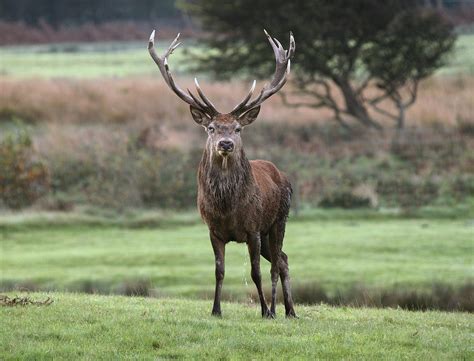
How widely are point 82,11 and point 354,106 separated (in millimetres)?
54684

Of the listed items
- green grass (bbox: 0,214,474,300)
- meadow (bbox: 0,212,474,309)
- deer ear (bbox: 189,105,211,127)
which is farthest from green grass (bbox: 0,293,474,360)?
green grass (bbox: 0,214,474,300)

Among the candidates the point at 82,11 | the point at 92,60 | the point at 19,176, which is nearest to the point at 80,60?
the point at 92,60

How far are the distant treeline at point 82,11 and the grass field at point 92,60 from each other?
6.18 meters

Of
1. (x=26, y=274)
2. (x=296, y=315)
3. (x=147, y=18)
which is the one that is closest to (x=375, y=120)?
(x=26, y=274)

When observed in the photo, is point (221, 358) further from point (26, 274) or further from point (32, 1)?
point (32, 1)

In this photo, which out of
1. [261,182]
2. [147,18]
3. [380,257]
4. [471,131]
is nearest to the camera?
[261,182]

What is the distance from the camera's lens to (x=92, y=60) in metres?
75.9

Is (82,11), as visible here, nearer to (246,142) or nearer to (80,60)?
(80,60)

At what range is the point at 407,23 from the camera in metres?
45.2

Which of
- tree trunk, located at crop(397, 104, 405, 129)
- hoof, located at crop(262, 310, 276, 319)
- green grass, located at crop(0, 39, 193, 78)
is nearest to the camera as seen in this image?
hoof, located at crop(262, 310, 276, 319)

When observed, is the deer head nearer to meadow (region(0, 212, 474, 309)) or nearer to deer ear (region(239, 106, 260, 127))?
deer ear (region(239, 106, 260, 127))

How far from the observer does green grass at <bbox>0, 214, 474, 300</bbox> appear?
24.1m

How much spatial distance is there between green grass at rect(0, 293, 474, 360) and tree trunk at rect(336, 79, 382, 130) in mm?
32314

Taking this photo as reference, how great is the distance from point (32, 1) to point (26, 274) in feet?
231
